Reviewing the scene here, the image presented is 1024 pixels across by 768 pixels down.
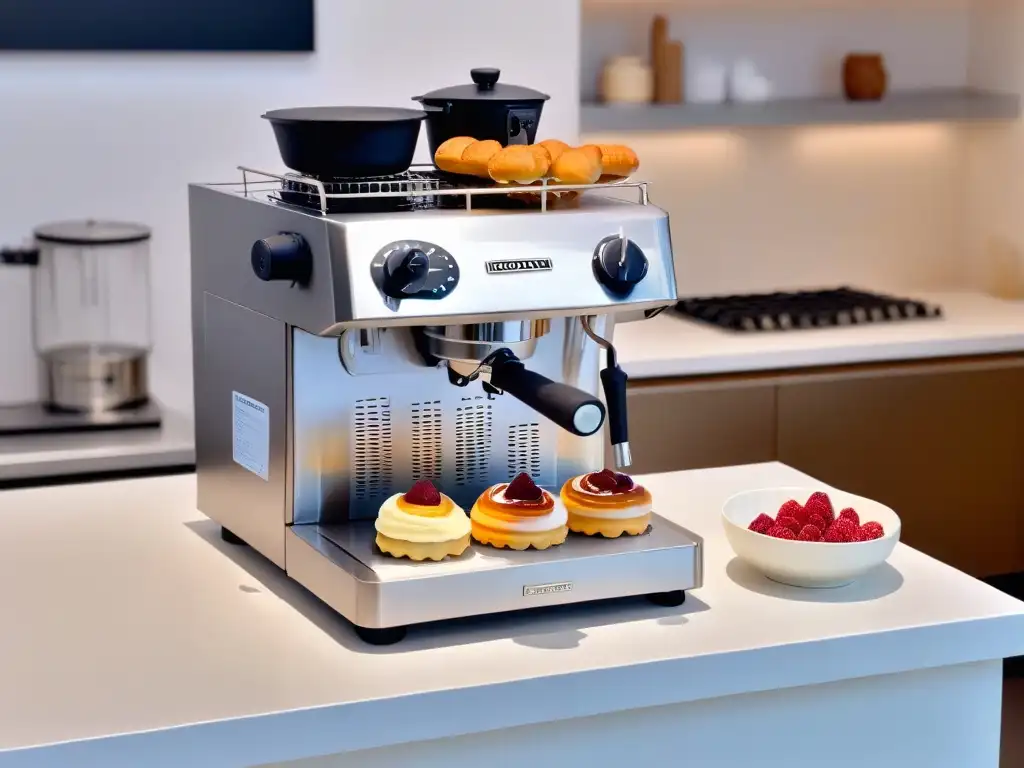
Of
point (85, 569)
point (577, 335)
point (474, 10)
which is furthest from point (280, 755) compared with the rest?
point (474, 10)

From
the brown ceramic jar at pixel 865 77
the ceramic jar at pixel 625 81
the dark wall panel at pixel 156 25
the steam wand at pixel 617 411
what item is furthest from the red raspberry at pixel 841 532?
the brown ceramic jar at pixel 865 77

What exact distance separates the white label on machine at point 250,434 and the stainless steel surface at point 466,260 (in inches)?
4.8

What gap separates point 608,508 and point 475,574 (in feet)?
0.61

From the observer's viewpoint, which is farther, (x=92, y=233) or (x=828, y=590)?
(x=92, y=233)

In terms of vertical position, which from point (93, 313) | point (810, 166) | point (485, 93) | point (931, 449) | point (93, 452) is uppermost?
point (485, 93)

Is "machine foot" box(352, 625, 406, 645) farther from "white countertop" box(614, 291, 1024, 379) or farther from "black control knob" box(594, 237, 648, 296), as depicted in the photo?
"white countertop" box(614, 291, 1024, 379)

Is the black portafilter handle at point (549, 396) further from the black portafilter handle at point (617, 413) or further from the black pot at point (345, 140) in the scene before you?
the black pot at point (345, 140)

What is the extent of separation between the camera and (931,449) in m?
3.50

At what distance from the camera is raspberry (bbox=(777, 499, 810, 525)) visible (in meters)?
1.72

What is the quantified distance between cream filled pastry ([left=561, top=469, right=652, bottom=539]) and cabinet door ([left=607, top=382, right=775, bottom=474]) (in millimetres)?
1526

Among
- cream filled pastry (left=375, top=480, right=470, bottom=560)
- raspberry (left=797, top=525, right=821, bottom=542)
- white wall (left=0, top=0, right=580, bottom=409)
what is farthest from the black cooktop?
cream filled pastry (left=375, top=480, right=470, bottom=560)

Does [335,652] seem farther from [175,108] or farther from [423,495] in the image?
[175,108]

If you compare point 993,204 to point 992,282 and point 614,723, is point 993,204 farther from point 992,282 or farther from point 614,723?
point 614,723

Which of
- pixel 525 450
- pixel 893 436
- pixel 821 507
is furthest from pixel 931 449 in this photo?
pixel 525 450
